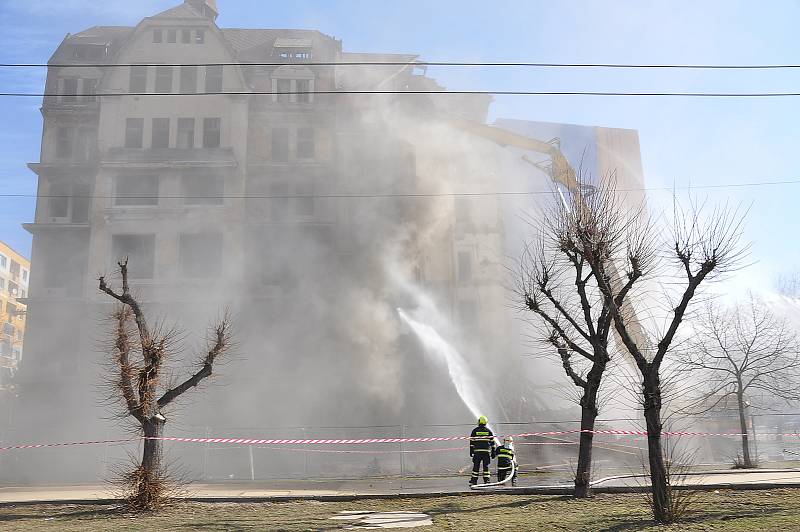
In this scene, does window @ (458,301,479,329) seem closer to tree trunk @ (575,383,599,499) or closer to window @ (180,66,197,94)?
window @ (180,66,197,94)

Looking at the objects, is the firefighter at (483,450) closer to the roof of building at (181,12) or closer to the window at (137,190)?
the window at (137,190)

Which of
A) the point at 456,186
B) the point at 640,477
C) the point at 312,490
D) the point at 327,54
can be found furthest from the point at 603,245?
the point at 327,54

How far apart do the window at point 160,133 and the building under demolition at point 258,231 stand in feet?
0.19

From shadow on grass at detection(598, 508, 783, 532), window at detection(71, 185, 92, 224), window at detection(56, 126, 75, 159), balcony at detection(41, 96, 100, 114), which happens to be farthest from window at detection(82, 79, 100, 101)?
shadow on grass at detection(598, 508, 783, 532)

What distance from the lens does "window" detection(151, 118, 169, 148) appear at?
35.6 m

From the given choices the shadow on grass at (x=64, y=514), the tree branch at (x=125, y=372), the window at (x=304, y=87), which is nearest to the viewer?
the shadow on grass at (x=64, y=514)

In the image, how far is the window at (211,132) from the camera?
35844 millimetres

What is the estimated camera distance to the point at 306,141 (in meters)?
37.0

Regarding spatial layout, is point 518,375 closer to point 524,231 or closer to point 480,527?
point 524,231

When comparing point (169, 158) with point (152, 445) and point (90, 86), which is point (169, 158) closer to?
point (90, 86)

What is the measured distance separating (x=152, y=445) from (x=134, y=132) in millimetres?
28019

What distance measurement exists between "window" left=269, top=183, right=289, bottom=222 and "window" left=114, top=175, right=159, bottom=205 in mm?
6472

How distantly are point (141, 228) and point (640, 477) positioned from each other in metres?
29.5

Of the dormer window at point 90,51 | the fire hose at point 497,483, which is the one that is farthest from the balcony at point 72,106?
the fire hose at point 497,483
